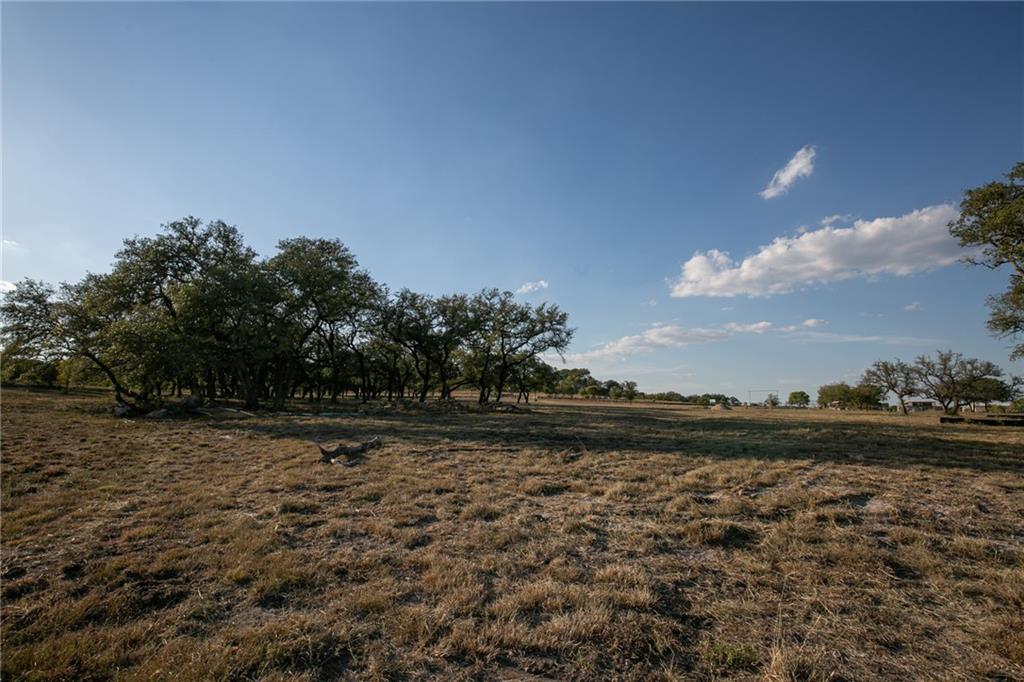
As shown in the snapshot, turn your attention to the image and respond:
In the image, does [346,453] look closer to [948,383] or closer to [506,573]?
[506,573]

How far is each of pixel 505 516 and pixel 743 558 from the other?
368 centimetres

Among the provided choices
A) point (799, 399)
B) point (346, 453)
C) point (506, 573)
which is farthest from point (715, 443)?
point (799, 399)

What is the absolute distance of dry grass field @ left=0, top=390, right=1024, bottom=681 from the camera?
3.37 meters

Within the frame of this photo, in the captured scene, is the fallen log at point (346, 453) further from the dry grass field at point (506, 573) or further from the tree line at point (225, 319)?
the tree line at point (225, 319)

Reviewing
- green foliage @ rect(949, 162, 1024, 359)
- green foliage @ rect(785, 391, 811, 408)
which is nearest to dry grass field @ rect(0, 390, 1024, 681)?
green foliage @ rect(949, 162, 1024, 359)

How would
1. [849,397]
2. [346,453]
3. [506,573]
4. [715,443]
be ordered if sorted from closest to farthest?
[506,573], [346,453], [715,443], [849,397]

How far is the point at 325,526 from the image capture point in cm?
644

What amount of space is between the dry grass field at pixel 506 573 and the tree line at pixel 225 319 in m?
17.8

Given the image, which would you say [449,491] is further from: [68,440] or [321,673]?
[68,440]

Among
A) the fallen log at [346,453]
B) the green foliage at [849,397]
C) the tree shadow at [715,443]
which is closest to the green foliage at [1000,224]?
the tree shadow at [715,443]

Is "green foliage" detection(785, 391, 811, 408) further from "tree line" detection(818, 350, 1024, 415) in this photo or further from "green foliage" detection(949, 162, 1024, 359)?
"green foliage" detection(949, 162, 1024, 359)

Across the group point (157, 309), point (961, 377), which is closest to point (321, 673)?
point (157, 309)

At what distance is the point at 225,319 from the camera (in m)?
28.8

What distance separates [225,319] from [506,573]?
105 ft
